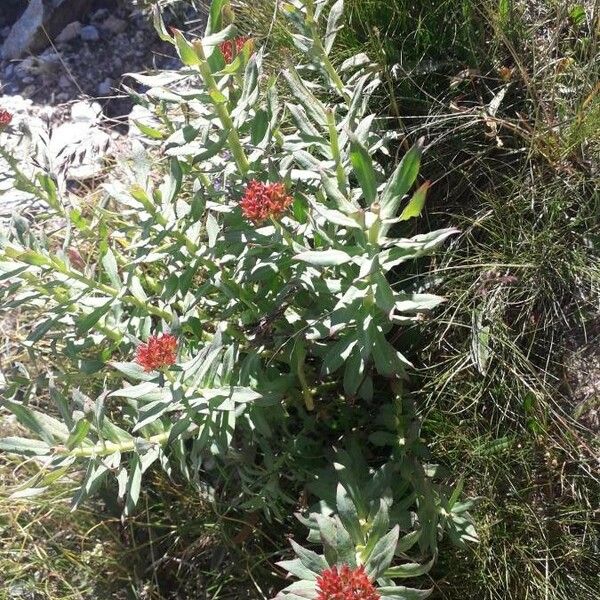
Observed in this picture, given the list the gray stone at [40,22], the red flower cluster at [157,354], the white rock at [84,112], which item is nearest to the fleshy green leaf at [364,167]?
the red flower cluster at [157,354]

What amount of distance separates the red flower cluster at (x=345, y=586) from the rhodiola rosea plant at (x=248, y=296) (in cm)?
51

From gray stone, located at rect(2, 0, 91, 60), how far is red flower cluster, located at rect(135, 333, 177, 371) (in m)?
2.82

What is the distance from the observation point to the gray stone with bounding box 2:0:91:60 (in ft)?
13.1

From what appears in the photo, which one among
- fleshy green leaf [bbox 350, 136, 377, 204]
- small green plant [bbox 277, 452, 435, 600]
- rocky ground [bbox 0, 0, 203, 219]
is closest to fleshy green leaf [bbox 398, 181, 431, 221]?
fleshy green leaf [bbox 350, 136, 377, 204]

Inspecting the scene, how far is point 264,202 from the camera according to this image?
1799 millimetres

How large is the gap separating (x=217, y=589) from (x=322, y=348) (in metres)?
0.98

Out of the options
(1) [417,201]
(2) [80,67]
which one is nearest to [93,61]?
(2) [80,67]

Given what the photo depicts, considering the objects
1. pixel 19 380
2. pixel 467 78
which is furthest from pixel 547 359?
pixel 19 380

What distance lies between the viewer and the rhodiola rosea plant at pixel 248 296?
6.08 ft

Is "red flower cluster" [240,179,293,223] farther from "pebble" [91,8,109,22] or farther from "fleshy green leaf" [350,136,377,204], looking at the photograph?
"pebble" [91,8,109,22]

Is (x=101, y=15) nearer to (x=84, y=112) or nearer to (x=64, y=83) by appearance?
(x=64, y=83)

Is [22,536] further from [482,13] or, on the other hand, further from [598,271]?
[482,13]

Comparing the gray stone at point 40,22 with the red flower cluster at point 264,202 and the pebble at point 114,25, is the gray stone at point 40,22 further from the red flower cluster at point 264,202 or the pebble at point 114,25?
the red flower cluster at point 264,202

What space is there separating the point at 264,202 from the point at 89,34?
8.89ft
